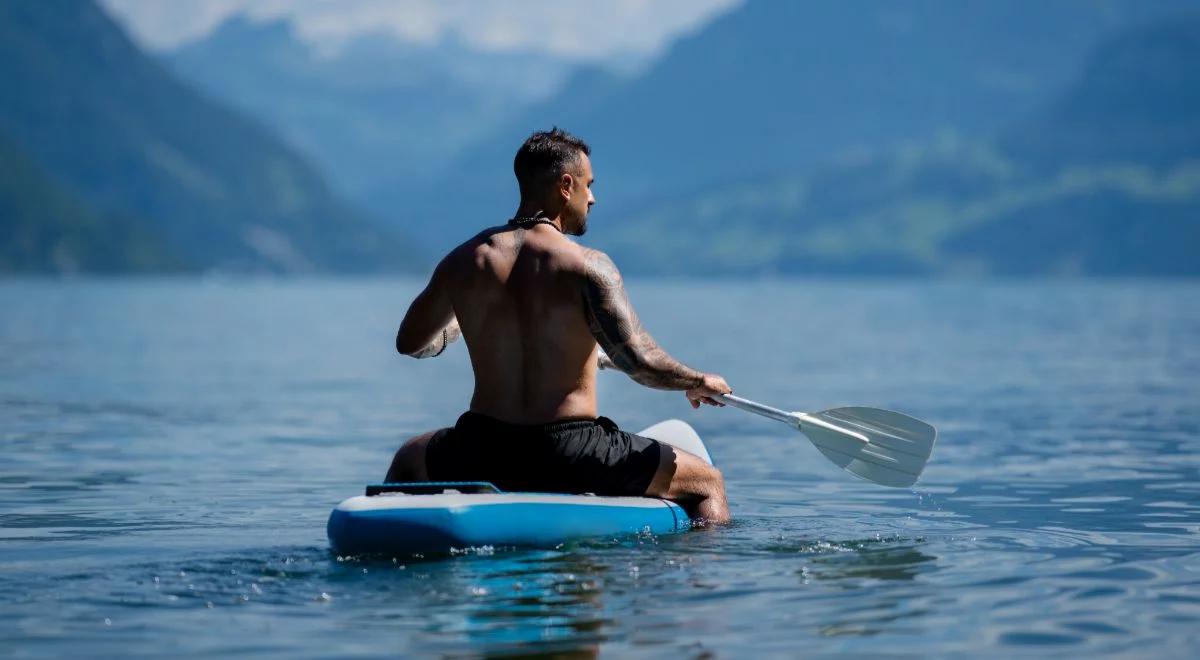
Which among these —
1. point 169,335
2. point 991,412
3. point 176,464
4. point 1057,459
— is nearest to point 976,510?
point 1057,459

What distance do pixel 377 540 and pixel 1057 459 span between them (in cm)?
996

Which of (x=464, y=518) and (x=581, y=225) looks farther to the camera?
(x=581, y=225)

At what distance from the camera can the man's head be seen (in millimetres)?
9984

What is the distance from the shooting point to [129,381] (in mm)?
31047

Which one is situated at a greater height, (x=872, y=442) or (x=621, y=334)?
(x=621, y=334)

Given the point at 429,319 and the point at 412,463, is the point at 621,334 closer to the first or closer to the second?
the point at 429,319

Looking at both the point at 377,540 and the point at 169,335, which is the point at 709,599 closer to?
the point at 377,540

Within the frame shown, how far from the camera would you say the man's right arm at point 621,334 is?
9.67m

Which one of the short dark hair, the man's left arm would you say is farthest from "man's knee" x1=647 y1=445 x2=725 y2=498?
the short dark hair

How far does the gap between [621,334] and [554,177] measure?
1026mm

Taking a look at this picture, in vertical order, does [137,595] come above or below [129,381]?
below

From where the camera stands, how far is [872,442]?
11.4m

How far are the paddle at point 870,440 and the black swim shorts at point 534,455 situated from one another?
1.45 m

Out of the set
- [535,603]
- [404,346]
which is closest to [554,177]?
[404,346]
